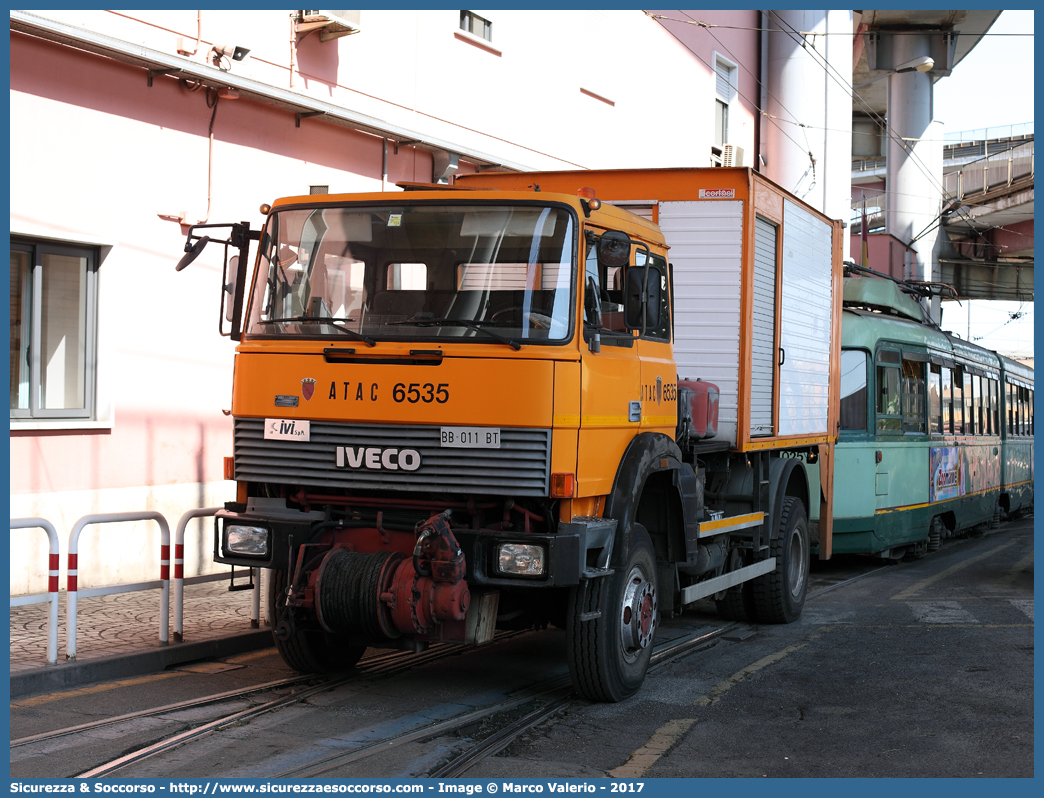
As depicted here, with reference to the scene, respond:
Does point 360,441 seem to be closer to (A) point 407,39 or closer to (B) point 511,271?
(B) point 511,271

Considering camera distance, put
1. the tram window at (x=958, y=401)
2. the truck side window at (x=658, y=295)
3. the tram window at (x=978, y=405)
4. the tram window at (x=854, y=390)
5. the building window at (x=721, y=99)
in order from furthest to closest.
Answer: the building window at (x=721, y=99) → the tram window at (x=978, y=405) → the tram window at (x=958, y=401) → the tram window at (x=854, y=390) → the truck side window at (x=658, y=295)

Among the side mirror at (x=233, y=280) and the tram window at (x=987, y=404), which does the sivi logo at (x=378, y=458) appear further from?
the tram window at (x=987, y=404)

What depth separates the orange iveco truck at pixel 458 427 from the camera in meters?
6.10

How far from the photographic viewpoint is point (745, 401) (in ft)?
28.3

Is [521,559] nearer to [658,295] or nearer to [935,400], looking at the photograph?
[658,295]

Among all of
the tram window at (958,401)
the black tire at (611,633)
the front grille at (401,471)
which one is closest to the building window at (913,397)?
the tram window at (958,401)

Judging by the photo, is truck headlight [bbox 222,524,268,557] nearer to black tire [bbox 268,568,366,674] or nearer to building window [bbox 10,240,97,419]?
black tire [bbox 268,568,366,674]

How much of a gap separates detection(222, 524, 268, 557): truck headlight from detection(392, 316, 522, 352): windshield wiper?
4.85 ft

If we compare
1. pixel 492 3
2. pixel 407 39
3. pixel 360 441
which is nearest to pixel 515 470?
pixel 360 441

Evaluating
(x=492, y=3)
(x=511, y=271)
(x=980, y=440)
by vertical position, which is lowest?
(x=980, y=440)

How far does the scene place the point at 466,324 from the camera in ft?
20.5

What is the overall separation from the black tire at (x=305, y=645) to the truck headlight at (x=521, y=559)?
1.40m

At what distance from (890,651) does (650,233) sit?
3.60 metres

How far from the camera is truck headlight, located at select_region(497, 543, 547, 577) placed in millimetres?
6031
